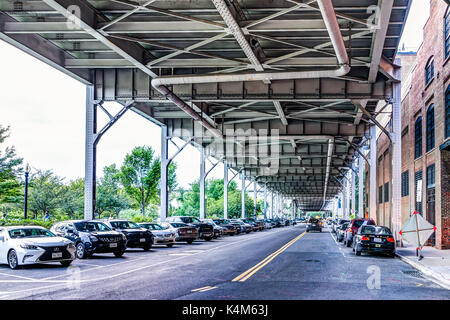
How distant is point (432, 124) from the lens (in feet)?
98.2

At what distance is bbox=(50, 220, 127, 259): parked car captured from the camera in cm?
2109

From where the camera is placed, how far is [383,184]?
53.2 m

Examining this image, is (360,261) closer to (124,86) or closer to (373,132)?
(124,86)

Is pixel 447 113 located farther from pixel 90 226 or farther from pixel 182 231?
pixel 90 226

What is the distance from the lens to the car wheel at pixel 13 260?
1719cm

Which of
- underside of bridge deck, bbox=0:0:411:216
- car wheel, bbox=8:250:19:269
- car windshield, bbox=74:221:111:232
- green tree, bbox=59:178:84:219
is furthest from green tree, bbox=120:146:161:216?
car wheel, bbox=8:250:19:269

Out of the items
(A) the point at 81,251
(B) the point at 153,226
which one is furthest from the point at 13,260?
(B) the point at 153,226

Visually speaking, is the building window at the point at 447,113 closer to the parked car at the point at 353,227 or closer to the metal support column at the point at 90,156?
the parked car at the point at 353,227

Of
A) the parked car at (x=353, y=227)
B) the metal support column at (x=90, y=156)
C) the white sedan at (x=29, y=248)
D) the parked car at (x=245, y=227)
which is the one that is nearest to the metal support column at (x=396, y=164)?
the parked car at (x=353, y=227)

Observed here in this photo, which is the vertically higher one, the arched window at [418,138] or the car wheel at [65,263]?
the arched window at [418,138]

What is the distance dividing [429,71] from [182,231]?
56.8 feet

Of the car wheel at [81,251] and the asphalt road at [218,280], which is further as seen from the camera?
the car wheel at [81,251]

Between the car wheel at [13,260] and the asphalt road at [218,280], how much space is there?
0.92 feet
